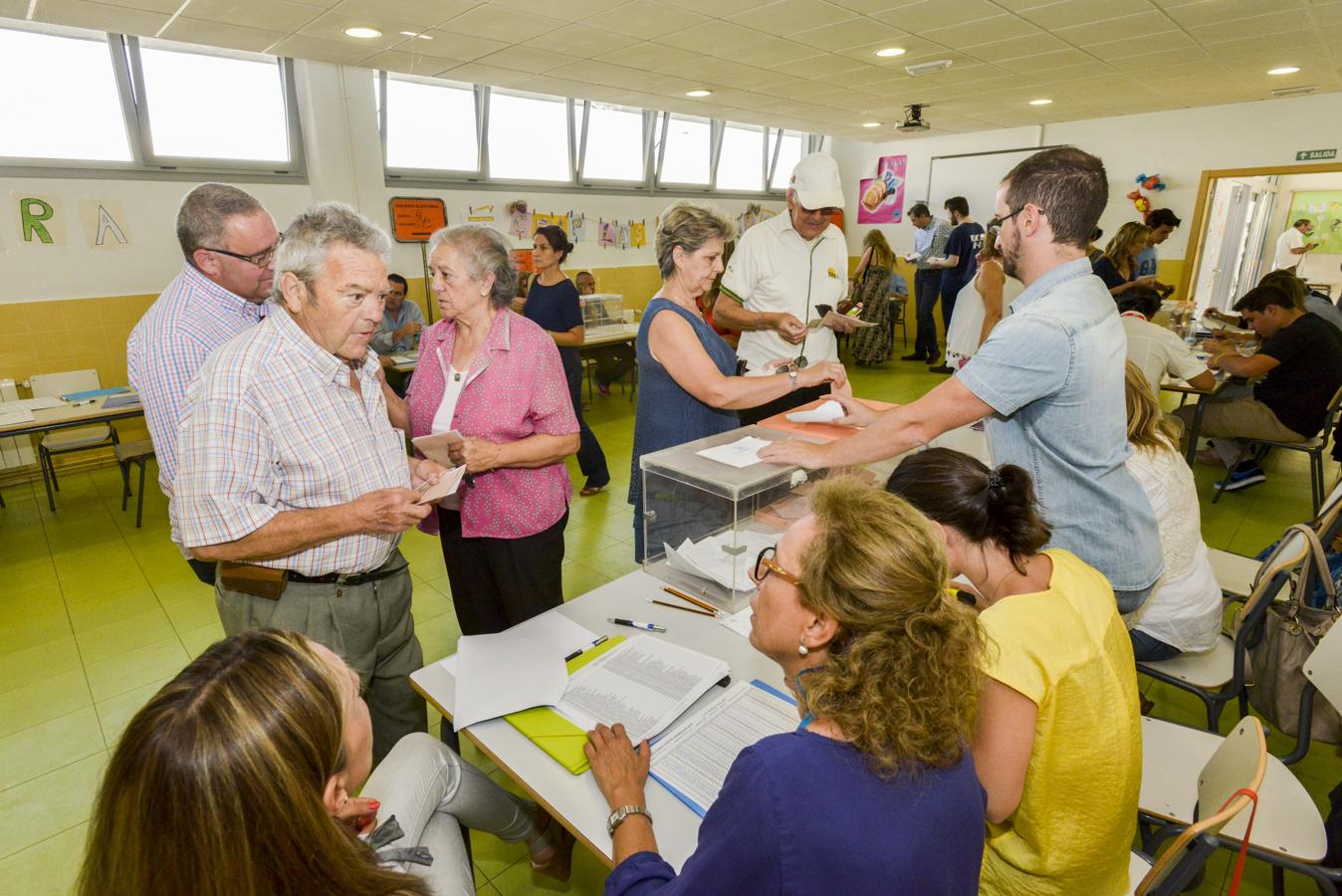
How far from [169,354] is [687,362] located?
143 cm

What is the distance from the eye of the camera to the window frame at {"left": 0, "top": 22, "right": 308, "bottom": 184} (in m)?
5.20

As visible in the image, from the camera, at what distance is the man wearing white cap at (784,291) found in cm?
298

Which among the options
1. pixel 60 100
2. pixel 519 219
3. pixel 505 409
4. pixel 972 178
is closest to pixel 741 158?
pixel 972 178

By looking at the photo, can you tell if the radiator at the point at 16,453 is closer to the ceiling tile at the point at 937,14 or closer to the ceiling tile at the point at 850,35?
the ceiling tile at the point at 850,35

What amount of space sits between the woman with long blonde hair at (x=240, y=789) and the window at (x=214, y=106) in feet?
21.9

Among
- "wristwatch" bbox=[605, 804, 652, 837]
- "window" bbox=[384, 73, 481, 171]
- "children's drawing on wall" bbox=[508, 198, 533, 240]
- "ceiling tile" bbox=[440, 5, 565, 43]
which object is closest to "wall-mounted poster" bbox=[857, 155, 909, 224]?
"children's drawing on wall" bbox=[508, 198, 533, 240]

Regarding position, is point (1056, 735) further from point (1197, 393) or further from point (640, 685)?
point (1197, 393)

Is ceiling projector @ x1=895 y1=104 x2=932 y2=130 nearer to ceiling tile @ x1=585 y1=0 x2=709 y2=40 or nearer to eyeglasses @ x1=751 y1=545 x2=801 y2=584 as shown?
ceiling tile @ x1=585 y1=0 x2=709 y2=40

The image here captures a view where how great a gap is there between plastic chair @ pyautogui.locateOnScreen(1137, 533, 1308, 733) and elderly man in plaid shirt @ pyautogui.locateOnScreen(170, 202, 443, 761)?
7.62 feet

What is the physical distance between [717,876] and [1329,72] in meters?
9.03

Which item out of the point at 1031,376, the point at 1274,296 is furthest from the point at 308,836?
the point at 1274,296

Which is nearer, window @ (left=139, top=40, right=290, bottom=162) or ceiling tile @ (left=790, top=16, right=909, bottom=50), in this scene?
Result: ceiling tile @ (left=790, top=16, right=909, bottom=50)

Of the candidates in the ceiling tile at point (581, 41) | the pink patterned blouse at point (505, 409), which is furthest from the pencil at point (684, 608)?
the ceiling tile at point (581, 41)

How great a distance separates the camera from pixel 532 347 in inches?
84.1
